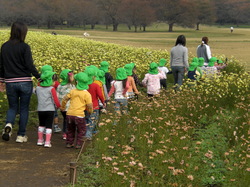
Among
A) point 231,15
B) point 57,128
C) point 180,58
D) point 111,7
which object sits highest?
point 180,58

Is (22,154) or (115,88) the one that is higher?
(115,88)

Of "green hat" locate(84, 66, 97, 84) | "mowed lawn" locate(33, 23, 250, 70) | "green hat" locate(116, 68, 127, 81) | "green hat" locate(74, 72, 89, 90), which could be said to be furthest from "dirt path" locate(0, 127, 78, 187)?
"mowed lawn" locate(33, 23, 250, 70)

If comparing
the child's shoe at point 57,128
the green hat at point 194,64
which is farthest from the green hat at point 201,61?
the child's shoe at point 57,128

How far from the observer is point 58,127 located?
9477 mm

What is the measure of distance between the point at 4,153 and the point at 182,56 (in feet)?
21.8

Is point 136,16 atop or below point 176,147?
below

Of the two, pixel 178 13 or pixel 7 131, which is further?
pixel 178 13

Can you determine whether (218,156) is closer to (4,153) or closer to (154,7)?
(4,153)

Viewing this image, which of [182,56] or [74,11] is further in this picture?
[74,11]

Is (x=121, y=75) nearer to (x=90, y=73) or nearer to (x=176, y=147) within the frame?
(x=90, y=73)

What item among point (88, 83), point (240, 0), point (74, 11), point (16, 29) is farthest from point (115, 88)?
point (240, 0)

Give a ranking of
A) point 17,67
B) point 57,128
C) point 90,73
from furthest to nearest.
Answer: point 57,128 → point 90,73 → point 17,67

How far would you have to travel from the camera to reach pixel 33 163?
7012mm

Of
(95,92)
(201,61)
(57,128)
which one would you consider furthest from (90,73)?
(201,61)
